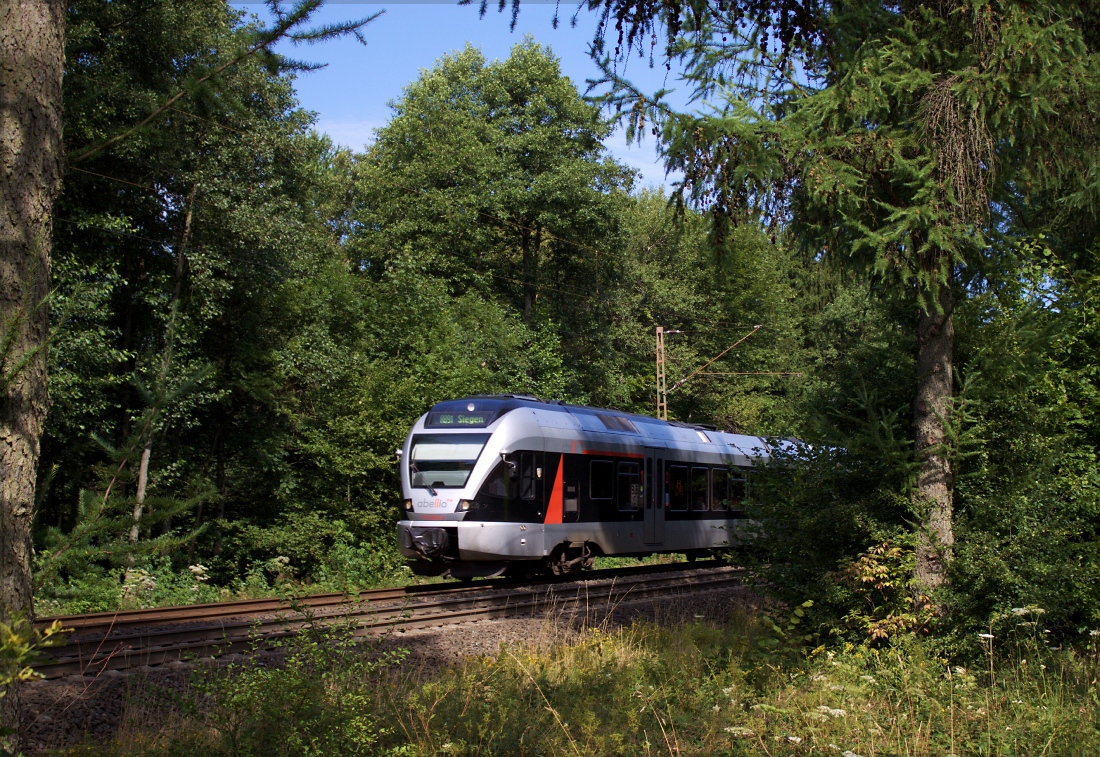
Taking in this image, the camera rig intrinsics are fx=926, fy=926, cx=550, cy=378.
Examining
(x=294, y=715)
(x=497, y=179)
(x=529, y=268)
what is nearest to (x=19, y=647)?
(x=294, y=715)

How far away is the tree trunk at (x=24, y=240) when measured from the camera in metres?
3.47

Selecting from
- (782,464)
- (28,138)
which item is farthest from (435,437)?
(28,138)

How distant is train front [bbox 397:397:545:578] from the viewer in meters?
14.2

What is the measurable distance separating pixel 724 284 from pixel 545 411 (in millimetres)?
4068

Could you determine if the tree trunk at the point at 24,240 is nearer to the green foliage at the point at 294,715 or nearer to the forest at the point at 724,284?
the forest at the point at 724,284

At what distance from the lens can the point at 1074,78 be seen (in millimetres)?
7883

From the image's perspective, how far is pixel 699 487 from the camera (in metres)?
19.2

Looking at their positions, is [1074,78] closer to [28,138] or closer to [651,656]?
[651,656]

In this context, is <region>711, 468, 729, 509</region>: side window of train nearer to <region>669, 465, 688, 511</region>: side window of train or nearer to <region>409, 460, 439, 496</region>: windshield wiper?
<region>669, 465, 688, 511</region>: side window of train

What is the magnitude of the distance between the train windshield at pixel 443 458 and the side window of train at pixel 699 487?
6.17 meters

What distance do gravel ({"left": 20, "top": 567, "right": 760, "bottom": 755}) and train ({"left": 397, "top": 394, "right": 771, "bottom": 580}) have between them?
176cm

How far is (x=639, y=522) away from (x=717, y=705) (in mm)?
11162

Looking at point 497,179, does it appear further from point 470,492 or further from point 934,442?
point 934,442

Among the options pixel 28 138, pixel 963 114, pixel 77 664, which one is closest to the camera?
pixel 28 138
